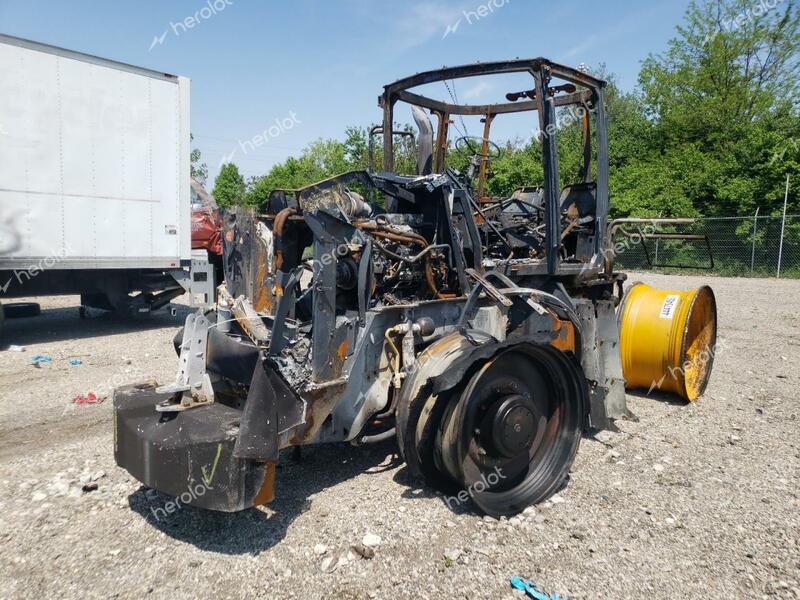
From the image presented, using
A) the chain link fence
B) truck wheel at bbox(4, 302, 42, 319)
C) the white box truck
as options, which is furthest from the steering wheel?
the chain link fence

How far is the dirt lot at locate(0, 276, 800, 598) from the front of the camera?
2.88m

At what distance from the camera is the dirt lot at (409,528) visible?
9.45ft

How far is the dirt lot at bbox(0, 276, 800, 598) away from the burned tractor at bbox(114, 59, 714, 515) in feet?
1.09

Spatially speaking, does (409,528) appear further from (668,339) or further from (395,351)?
(668,339)

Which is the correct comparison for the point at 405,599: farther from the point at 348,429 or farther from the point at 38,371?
the point at 38,371

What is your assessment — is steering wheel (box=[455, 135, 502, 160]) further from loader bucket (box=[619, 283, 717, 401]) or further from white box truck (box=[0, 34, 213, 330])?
white box truck (box=[0, 34, 213, 330])

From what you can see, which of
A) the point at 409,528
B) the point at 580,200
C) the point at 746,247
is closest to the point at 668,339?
the point at 580,200

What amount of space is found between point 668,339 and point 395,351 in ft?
10.5

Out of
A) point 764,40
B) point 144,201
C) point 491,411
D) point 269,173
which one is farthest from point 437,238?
point 269,173

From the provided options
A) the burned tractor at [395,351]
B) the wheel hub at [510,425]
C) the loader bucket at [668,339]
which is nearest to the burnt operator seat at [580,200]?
the burned tractor at [395,351]

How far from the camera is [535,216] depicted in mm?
5473

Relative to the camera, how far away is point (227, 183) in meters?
48.7

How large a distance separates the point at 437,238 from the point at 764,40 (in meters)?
28.9

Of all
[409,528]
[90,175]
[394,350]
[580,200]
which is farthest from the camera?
[90,175]
